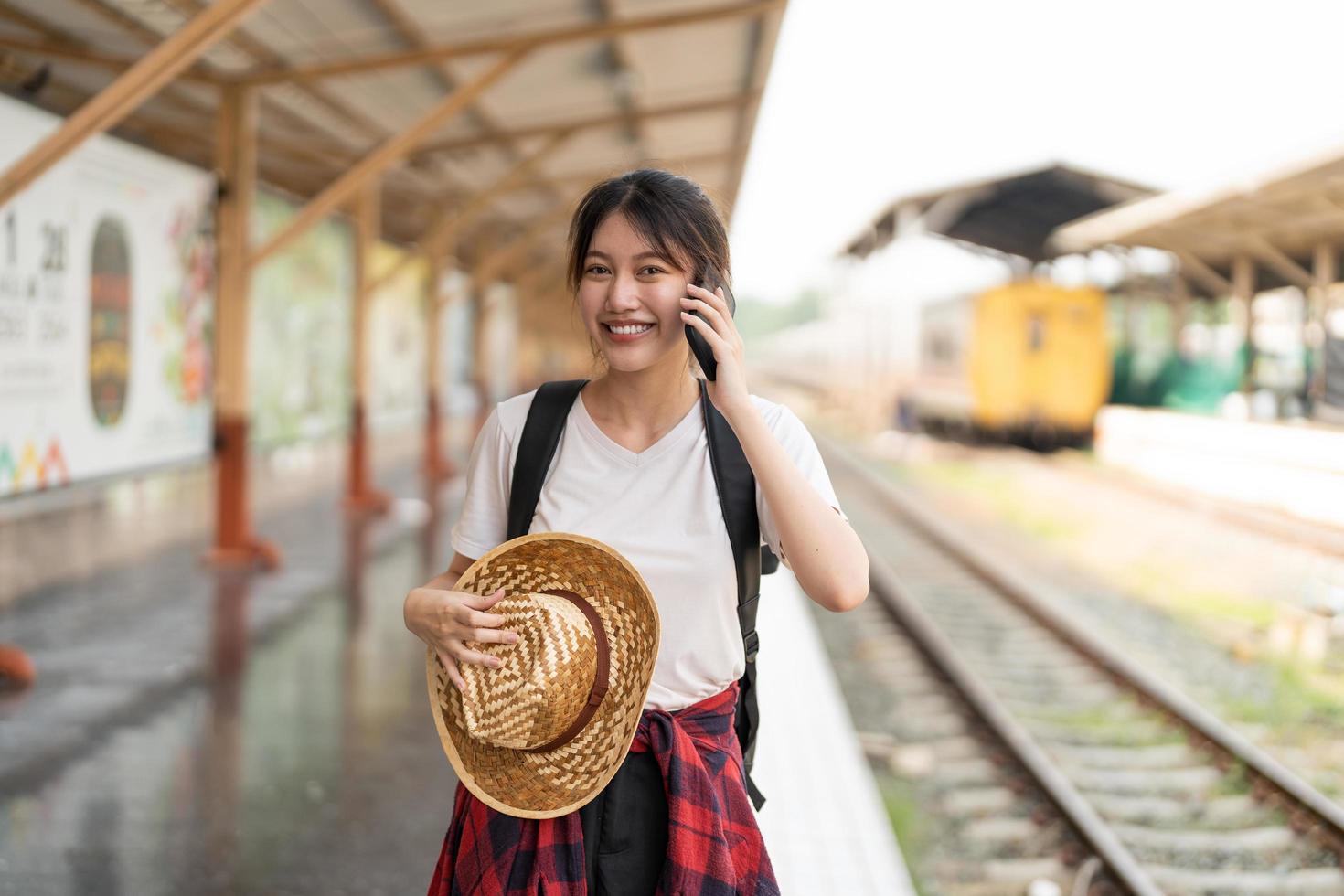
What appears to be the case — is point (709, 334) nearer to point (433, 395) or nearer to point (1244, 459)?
point (433, 395)

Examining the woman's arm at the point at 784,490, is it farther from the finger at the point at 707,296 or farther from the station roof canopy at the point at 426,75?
the station roof canopy at the point at 426,75

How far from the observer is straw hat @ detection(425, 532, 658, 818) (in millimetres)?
1739

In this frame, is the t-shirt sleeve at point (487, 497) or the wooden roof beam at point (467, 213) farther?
the wooden roof beam at point (467, 213)

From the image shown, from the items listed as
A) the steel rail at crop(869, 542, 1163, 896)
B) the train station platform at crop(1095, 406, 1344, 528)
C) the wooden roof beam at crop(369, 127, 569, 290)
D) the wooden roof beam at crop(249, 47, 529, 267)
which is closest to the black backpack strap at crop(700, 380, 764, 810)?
the steel rail at crop(869, 542, 1163, 896)

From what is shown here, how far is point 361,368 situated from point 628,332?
10.6m

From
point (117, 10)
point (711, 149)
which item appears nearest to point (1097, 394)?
point (711, 149)

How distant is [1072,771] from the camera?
586 centimetres

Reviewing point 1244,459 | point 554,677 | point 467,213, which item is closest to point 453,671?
point 554,677

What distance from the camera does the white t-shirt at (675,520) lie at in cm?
183

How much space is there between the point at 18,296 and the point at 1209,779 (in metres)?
6.45

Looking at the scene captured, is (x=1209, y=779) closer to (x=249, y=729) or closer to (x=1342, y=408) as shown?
(x=249, y=729)

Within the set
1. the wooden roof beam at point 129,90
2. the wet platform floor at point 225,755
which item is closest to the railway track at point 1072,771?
the wet platform floor at point 225,755

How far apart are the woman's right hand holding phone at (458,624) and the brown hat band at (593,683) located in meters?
0.11

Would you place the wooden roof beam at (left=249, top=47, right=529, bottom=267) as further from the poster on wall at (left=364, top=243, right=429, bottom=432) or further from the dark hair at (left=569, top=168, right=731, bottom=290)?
the dark hair at (left=569, top=168, right=731, bottom=290)
